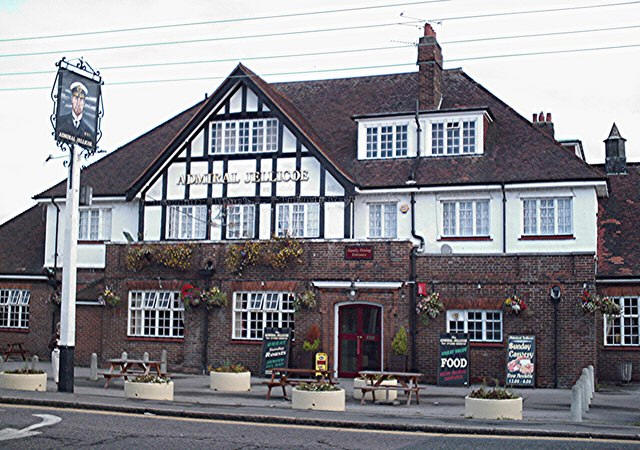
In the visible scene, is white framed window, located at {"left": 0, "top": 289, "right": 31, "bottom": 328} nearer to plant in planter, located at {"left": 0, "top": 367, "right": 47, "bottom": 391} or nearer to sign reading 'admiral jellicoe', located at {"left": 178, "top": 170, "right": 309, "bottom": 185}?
sign reading 'admiral jellicoe', located at {"left": 178, "top": 170, "right": 309, "bottom": 185}

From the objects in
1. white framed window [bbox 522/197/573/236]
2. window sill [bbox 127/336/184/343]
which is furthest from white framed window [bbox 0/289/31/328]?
white framed window [bbox 522/197/573/236]

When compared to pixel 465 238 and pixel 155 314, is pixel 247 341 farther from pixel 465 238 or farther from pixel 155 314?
Answer: pixel 465 238

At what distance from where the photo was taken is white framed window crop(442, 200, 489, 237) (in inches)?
1107

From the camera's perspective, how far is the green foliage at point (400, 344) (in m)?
25.4

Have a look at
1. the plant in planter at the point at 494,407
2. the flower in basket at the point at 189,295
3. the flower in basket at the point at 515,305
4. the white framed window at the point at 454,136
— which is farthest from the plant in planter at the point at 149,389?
the white framed window at the point at 454,136

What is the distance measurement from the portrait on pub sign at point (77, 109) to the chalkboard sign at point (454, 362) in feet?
37.6

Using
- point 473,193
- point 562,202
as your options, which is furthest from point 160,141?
point 562,202

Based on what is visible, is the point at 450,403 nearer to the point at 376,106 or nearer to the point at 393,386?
the point at 393,386

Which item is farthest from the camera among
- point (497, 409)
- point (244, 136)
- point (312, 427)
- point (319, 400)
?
point (244, 136)

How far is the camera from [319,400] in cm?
1775

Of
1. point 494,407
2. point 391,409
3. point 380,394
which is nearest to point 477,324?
point 380,394

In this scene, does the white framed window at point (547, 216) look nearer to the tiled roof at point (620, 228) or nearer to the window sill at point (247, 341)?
the tiled roof at point (620, 228)

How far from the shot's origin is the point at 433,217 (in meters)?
28.5

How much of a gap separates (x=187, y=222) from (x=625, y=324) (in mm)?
15280
